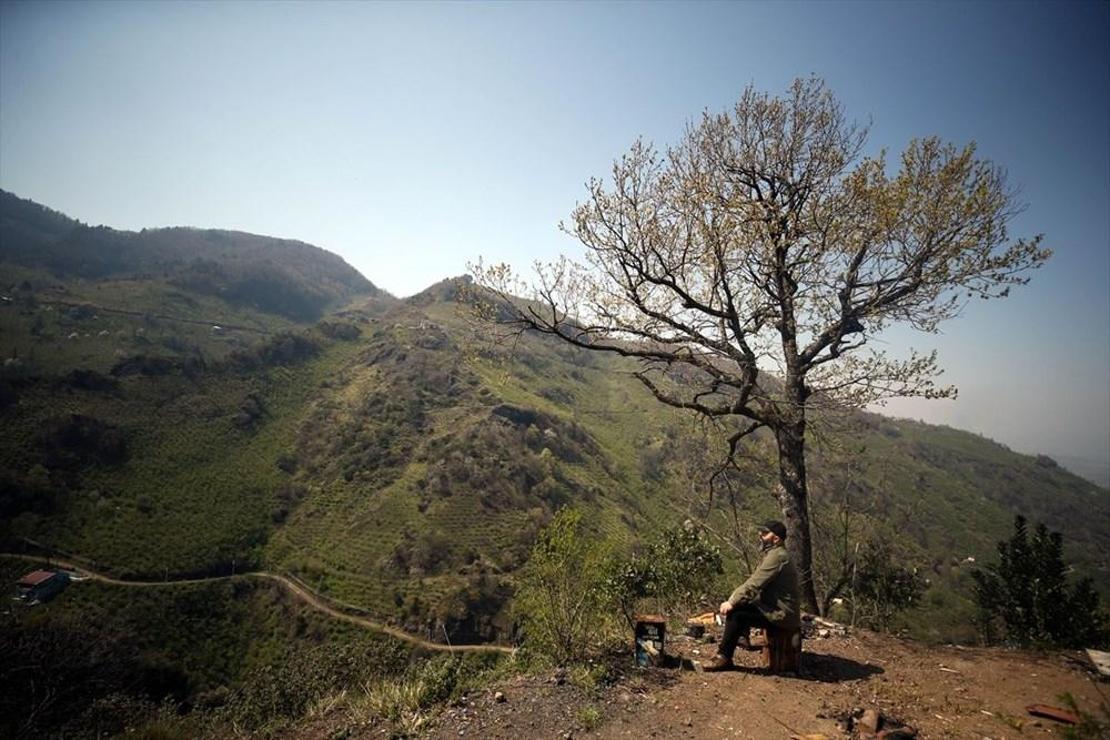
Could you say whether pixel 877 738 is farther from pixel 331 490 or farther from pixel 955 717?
pixel 331 490

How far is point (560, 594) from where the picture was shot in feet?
19.7

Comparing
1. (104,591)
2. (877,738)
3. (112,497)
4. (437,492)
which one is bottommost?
(104,591)

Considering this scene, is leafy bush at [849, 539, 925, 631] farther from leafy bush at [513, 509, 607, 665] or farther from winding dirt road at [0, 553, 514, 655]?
winding dirt road at [0, 553, 514, 655]

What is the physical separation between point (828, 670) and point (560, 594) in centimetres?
349

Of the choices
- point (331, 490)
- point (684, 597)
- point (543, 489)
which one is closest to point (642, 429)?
point (543, 489)

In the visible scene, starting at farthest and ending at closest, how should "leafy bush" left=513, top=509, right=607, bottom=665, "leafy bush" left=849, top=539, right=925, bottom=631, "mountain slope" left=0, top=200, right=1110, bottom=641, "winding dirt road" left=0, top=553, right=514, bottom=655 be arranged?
1. "mountain slope" left=0, top=200, right=1110, bottom=641
2. "winding dirt road" left=0, top=553, right=514, bottom=655
3. "leafy bush" left=849, top=539, right=925, bottom=631
4. "leafy bush" left=513, top=509, right=607, bottom=665

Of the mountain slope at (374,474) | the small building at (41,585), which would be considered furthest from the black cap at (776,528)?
the small building at (41,585)

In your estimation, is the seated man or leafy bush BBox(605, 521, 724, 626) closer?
the seated man

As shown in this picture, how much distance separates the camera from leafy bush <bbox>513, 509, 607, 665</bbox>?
234 inches

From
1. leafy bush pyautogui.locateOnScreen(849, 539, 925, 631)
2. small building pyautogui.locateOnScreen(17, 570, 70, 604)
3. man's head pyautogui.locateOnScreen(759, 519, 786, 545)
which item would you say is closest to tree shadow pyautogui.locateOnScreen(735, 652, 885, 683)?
man's head pyautogui.locateOnScreen(759, 519, 786, 545)

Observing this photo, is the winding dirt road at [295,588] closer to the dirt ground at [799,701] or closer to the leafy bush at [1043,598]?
the leafy bush at [1043,598]

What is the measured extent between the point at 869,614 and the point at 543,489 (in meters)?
52.3

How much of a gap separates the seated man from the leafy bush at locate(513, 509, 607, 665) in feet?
5.36

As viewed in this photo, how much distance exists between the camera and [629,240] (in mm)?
9078
